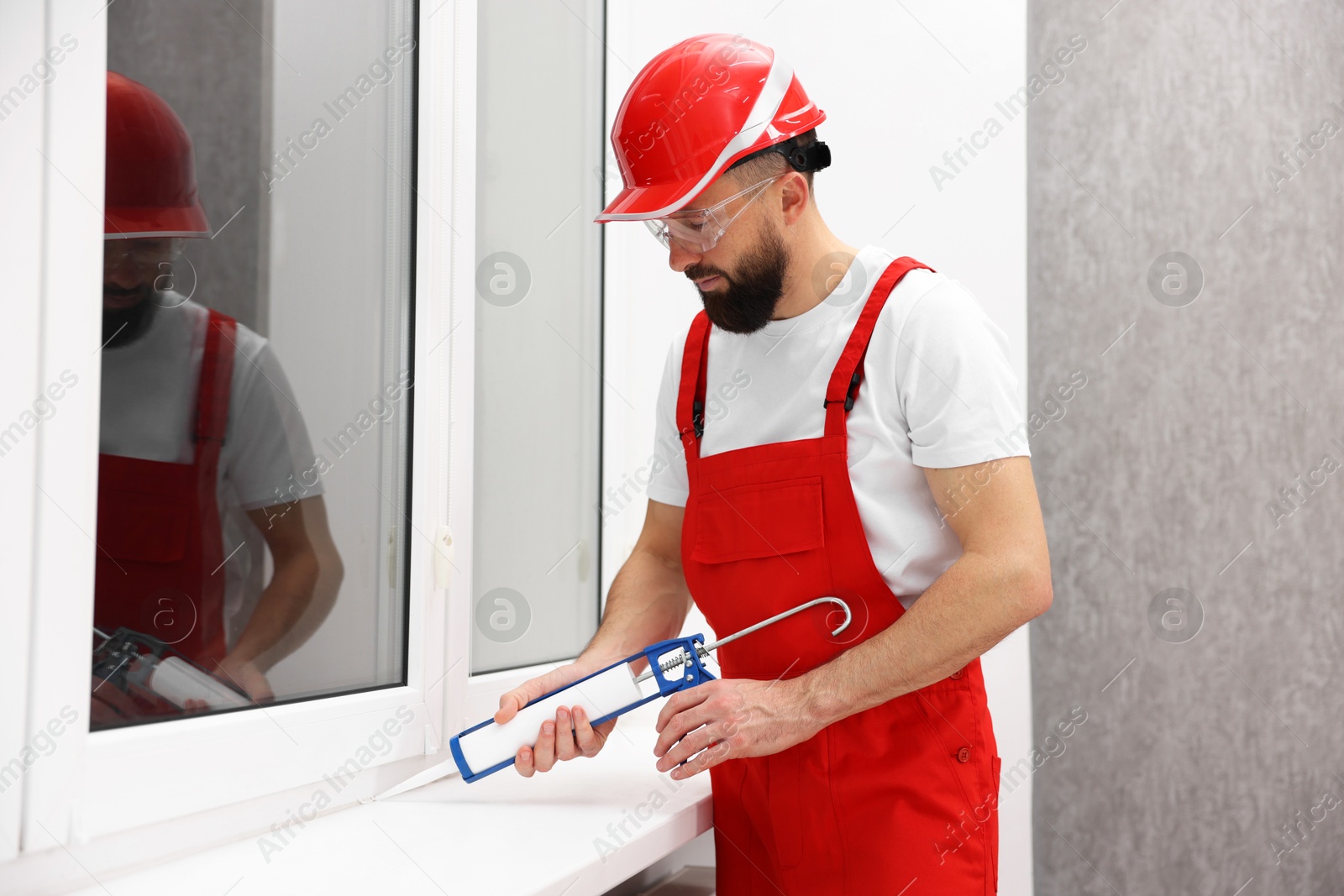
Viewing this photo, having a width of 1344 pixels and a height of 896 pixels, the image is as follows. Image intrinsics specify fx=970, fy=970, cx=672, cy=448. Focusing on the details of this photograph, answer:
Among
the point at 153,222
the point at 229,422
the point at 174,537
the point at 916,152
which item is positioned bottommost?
the point at 174,537

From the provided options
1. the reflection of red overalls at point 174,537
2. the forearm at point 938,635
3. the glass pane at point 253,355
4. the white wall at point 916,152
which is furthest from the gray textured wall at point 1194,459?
the reflection of red overalls at point 174,537

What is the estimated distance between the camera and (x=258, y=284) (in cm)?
112

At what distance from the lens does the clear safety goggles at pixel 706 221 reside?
1.21 metres

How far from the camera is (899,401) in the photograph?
45.1 inches

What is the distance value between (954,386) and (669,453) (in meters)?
0.46

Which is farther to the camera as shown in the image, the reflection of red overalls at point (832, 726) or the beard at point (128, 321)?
the reflection of red overalls at point (832, 726)

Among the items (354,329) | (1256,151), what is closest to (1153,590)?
(1256,151)

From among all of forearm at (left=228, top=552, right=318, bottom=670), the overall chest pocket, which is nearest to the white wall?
the overall chest pocket

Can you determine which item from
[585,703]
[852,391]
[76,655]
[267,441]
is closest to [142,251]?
[267,441]

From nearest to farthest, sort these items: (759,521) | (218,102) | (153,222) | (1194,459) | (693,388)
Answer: (153,222) → (218,102) → (759,521) → (693,388) → (1194,459)

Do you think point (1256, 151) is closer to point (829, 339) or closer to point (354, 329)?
point (829, 339)

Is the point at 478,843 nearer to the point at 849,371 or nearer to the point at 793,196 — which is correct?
the point at 849,371

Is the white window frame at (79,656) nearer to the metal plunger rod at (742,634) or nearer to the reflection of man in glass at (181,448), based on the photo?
the reflection of man in glass at (181,448)

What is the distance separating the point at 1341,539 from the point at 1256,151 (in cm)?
72
